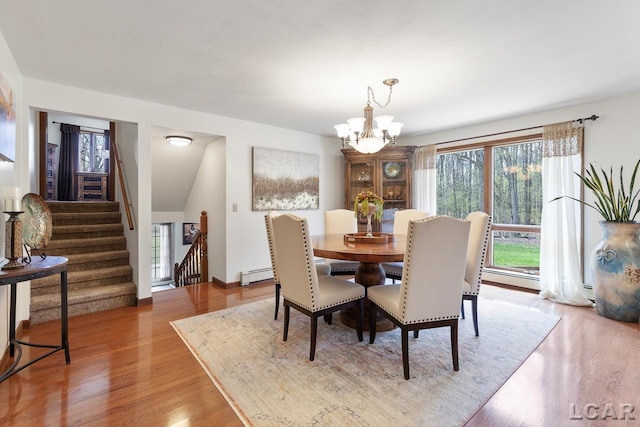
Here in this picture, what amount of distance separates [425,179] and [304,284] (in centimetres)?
342

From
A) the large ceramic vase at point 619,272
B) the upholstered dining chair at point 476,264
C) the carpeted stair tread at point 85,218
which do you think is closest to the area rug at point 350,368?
the upholstered dining chair at point 476,264

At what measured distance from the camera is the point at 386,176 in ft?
16.4

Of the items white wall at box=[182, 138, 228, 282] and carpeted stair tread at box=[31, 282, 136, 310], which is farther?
white wall at box=[182, 138, 228, 282]

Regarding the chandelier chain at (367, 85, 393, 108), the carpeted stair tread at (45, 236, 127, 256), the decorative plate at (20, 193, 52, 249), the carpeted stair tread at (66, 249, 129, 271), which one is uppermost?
the chandelier chain at (367, 85, 393, 108)

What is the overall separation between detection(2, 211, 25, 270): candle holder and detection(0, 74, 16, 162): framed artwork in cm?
45

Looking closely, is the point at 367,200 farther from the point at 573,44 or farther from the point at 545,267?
the point at 545,267

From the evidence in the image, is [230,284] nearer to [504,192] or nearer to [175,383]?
[175,383]

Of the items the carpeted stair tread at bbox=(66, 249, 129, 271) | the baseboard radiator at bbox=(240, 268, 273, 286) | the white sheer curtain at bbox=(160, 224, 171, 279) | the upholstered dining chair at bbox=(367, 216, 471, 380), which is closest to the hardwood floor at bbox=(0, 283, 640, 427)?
the upholstered dining chair at bbox=(367, 216, 471, 380)

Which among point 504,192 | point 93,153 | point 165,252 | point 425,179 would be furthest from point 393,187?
point 93,153

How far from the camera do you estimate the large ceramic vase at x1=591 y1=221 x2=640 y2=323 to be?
2.82 metres

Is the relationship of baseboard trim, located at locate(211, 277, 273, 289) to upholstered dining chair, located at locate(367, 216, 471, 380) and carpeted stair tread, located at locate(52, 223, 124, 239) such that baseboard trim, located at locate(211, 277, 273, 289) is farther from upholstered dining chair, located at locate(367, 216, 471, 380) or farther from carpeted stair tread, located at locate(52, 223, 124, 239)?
upholstered dining chair, located at locate(367, 216, 471, 380)

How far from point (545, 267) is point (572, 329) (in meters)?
1.15

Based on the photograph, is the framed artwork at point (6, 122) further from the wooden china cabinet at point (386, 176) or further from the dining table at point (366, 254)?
the wooden china cabinet at point (386, 176)

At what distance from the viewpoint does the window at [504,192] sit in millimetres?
3977
